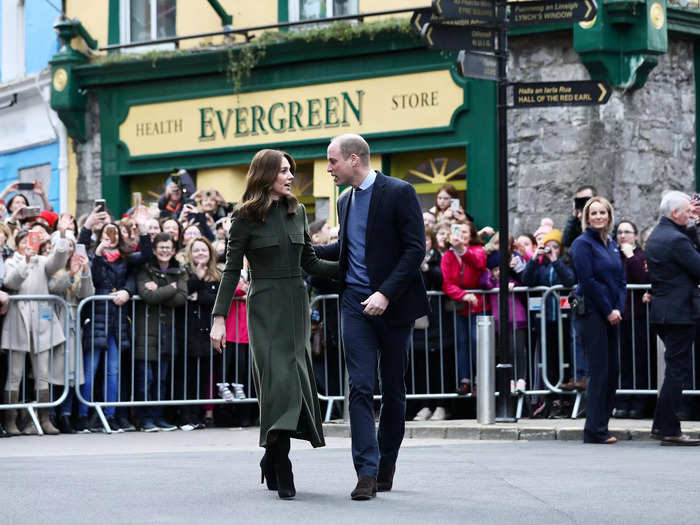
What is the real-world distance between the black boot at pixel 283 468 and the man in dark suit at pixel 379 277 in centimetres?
40

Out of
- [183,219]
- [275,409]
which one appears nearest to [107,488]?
[275,409]

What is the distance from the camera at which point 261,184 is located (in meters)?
8.52

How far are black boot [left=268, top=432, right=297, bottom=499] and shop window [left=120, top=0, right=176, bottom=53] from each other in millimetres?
14195

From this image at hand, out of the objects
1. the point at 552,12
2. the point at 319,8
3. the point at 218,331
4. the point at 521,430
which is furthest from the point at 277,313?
the point at 319,8

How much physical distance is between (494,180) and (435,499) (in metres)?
10.3

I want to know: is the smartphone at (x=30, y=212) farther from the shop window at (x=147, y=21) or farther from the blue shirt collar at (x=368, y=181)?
the blue shirt collar at (x=368, y=181)

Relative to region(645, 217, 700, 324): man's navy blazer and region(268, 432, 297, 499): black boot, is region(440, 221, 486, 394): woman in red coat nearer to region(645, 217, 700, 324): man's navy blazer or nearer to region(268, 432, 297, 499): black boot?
region(645, 217, 700, 324): man's navy blazer

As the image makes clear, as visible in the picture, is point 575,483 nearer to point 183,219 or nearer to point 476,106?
point 183,219

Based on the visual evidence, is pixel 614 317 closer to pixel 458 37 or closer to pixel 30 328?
pixel 458 37

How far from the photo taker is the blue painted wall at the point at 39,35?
23438 millimetres

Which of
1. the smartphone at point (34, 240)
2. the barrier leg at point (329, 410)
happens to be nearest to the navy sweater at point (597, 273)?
the barrier leg at point (329, 410)

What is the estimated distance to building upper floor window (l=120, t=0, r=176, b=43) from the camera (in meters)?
22.0

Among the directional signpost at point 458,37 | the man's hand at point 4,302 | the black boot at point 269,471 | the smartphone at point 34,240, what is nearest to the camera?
the black boot at point 269,471

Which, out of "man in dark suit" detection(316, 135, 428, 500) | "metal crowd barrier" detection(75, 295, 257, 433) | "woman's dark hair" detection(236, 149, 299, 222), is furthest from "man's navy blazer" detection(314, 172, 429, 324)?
"metal crowd barrier" detection(75, 295, 257, 433)
